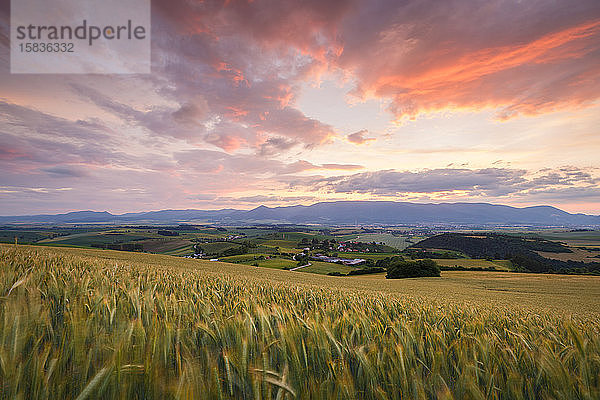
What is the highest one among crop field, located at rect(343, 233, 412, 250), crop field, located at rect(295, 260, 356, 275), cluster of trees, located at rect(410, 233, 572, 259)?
crop field, located at rect(295, 260, 356, 275)

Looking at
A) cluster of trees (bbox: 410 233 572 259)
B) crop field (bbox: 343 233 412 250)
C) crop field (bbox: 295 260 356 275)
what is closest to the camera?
crop field (bbox: 295 260 356 275)

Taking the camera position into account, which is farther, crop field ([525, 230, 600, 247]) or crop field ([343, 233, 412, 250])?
crop field ([343, 233, 412, 250])

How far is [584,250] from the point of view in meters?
91.1

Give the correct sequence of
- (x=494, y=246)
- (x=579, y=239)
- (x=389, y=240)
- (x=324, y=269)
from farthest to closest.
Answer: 1. (x=389, y=240)
2. (x=579, y=239)
3. (x=494, y=246)
4. (x=324, y=269)

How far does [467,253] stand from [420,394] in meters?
113

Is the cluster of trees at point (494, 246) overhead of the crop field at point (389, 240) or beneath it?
overhead

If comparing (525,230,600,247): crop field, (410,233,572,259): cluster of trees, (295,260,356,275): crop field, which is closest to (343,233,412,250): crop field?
(410,233,572,259): cluster of trees

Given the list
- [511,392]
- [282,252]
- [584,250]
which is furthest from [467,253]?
[511,392]

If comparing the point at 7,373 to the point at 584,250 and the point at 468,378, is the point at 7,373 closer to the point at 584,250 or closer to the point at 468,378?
the point at 468,378

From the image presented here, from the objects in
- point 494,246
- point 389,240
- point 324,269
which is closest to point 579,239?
point 494,246

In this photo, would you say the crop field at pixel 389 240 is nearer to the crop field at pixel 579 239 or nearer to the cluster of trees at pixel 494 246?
the cluster of trees at pixel 494 246

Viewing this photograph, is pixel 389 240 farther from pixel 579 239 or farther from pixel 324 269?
pixel 324 269

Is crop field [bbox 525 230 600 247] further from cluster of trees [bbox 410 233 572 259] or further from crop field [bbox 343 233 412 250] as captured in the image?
crop field [bbox 343 233 412 250]

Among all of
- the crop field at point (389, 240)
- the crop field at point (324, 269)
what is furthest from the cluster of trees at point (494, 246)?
the crop field at point (324, 269)
